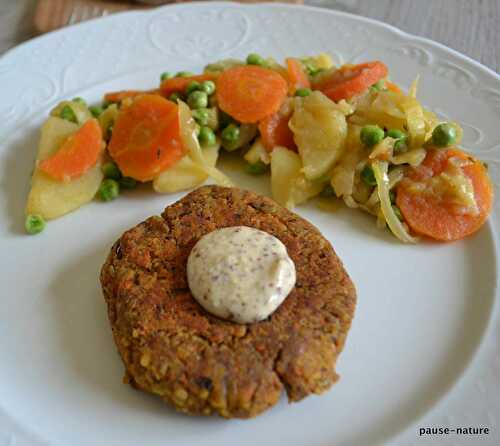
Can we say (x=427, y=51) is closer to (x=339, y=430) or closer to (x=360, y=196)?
(x=360, y=196)

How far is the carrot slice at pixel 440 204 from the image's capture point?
173 inches

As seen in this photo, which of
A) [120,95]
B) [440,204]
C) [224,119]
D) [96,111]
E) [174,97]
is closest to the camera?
[440,204]

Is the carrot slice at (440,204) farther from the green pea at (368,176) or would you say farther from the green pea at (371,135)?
the green pea at (371,135)

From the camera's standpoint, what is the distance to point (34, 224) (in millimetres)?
4543

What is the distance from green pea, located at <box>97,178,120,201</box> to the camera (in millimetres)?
4801

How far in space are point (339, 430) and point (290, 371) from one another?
473mm

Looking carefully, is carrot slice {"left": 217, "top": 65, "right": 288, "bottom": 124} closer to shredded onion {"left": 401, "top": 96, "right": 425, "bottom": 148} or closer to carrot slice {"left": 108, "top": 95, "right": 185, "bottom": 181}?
carrot slice {"left": 108, "top": 95, "right": 185, "bottom": 181}

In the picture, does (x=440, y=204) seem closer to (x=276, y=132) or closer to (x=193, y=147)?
(x=276, y=132)

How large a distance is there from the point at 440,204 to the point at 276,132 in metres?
1.42

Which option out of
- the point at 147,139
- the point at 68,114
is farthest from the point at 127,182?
the point at 68,114

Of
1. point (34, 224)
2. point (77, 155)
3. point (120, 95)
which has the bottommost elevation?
point (34, 224)

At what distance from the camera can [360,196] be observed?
4.65 metres

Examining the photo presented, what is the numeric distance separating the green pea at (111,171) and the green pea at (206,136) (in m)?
0.73

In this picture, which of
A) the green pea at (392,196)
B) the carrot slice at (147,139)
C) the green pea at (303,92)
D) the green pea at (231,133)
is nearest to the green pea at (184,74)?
the carrot slice at (147,139)
